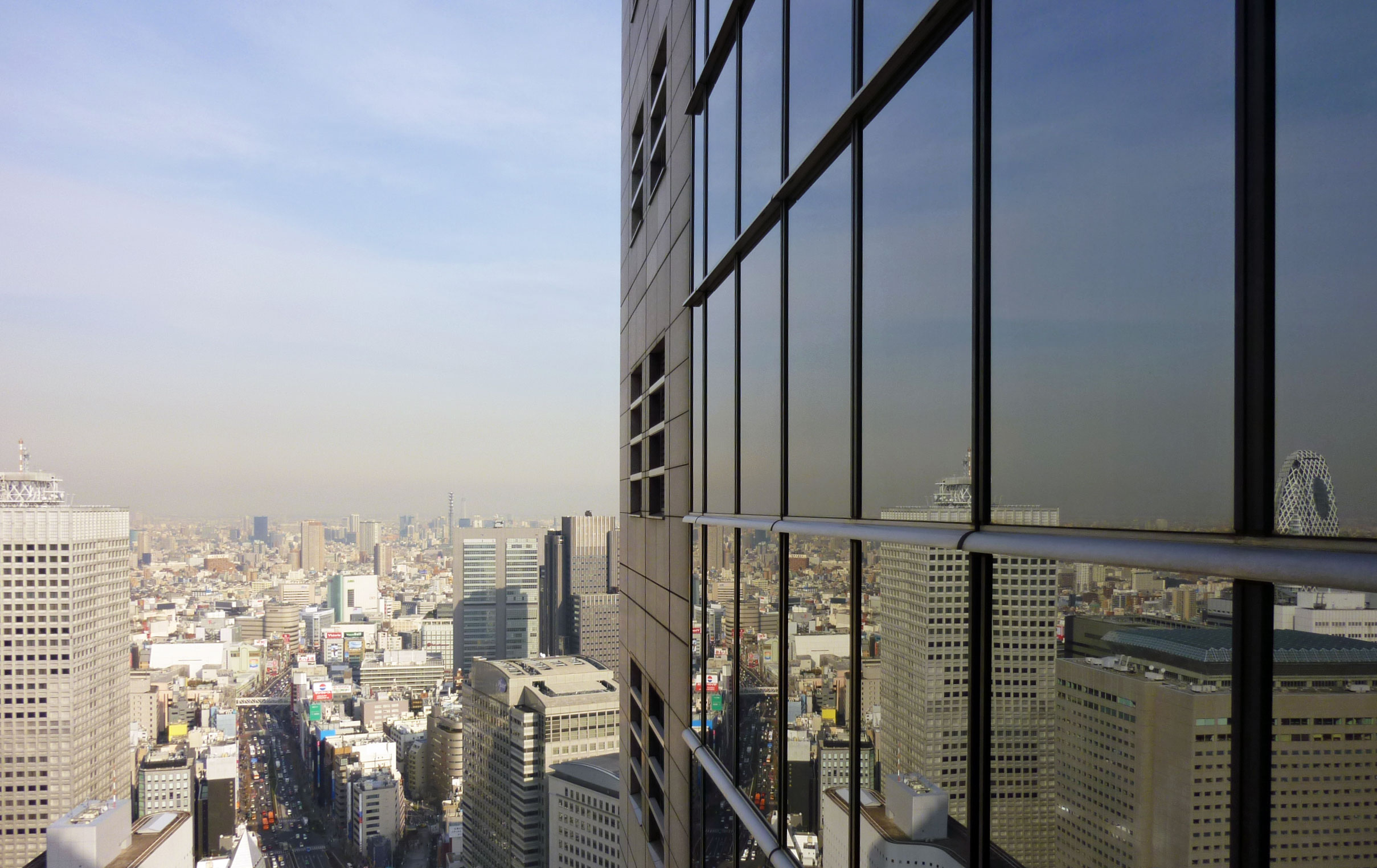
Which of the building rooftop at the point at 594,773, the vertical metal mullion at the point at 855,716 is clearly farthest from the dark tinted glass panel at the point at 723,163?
the building rooftop at the point at 594,773

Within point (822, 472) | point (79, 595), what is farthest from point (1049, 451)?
point (79, 595)

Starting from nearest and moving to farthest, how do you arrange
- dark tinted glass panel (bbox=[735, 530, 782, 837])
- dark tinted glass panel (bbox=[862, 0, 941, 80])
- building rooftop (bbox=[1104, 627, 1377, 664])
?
building rooftop (bbox=[1104, 627, 1377, 664]), dark tinted glass panel (bbox=[862, 0, 941, 80]), dark tinted glass panel (bbox=[735, 530, 782, 837])

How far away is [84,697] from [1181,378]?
66232 millimetres

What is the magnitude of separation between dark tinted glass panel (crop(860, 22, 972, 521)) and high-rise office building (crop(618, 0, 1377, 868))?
0.06ft

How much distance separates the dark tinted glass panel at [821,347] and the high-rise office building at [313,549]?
539ft

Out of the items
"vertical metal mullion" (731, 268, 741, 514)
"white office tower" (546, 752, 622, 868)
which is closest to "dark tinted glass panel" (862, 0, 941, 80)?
"vertical metal mullion" (731, 268, 741, 514)

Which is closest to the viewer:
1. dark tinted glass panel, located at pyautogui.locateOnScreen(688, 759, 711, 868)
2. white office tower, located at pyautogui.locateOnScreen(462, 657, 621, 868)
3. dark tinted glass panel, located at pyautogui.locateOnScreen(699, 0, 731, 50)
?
dark tinted glass panel, located at pyautogui.locateOnScreen(699, 0, 731, 50)

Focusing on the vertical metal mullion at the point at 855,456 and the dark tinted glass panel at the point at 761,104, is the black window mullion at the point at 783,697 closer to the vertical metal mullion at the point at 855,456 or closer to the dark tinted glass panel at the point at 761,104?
the vertical metal mullion at the point at 855,456

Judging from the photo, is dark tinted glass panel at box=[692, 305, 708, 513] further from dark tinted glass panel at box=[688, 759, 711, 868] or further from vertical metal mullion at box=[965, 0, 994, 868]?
vertical metal mullion at box=[965, 0, 994, 868]

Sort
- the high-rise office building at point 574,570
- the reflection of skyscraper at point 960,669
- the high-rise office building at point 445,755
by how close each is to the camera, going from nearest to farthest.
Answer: the reflection of skyscraper at point 960,669, the high-rise office building at point 445,755, the high-rise office building at point 574,570

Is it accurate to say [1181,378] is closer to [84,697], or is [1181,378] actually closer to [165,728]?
[84,697]

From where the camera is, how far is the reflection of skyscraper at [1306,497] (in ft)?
5.08

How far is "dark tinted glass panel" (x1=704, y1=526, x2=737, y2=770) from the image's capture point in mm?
6582

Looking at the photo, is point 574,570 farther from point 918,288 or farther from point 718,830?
point 918,288
